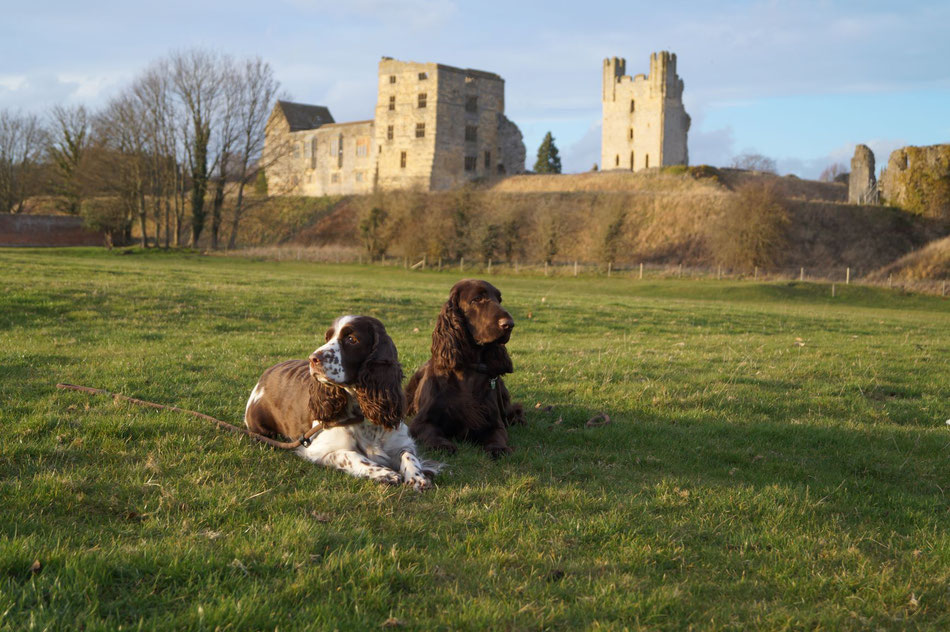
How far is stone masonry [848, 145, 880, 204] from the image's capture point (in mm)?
69438

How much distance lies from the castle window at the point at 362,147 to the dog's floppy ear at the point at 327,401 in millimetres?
83563

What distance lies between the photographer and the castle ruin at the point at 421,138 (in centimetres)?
8031

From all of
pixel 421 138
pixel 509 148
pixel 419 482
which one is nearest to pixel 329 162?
pixel 421 138

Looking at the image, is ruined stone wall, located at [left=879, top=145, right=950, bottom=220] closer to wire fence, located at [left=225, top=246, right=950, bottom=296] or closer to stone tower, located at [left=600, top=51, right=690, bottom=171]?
wire fence, located at [left=225, top=246, right=950, bottom=296]

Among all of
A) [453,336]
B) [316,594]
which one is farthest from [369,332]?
[316,594]

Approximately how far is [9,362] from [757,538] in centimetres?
849

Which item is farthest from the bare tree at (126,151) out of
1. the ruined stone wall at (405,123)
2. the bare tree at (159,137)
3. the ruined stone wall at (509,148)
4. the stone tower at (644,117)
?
the stone tower at (644,117)

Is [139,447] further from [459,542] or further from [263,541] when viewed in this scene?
[459,542]

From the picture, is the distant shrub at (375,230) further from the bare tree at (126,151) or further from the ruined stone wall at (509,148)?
the ruined stone wall at (509,148)

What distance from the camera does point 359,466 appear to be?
5324 mm

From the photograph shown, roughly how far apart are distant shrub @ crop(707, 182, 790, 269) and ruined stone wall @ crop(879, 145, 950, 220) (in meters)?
18.2

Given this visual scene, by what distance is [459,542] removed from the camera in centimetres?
423

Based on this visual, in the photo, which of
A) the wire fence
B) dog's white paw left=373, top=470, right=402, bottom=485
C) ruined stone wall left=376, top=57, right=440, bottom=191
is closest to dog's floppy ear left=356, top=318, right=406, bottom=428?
dog's white paw left=373, top=470, right=402, bottom=485

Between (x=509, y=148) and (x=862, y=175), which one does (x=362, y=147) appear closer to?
(x=509, y=148)
